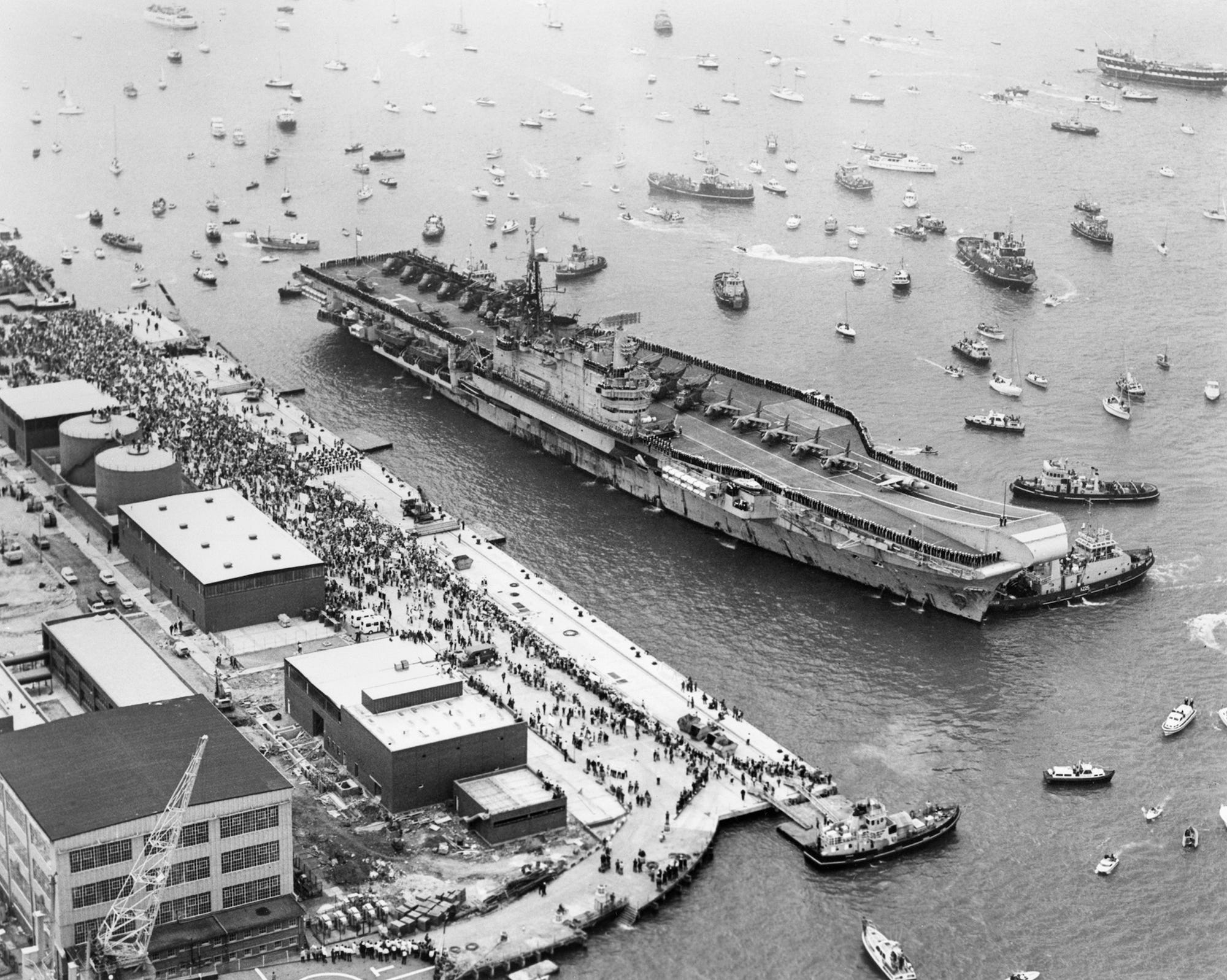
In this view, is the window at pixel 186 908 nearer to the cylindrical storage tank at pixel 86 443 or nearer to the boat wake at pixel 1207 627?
the cylindrical storage tank at pixel 86 443

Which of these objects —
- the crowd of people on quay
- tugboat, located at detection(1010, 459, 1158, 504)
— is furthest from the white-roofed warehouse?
tugboat, located at detection(1010, 459, 1158, 504)

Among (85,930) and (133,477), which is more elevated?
(133,477)

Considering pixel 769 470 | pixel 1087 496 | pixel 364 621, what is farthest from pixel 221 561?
pixel 1087 496

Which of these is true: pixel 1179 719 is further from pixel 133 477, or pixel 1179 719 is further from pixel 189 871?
pixel 133 477

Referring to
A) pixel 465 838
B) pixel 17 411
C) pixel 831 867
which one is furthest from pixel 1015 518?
pixel 17 411

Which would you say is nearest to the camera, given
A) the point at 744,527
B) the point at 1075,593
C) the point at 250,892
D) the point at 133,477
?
the point at 250,892

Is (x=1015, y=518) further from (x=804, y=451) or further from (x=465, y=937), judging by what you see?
(x=465, y=937)
